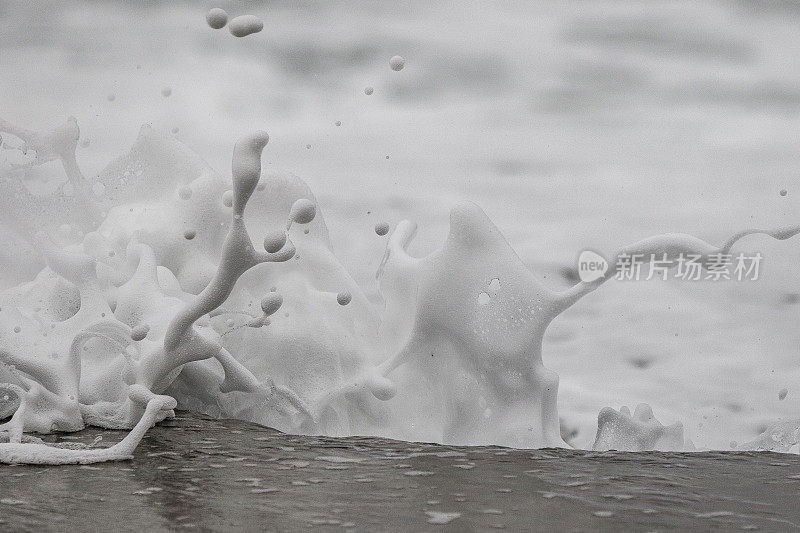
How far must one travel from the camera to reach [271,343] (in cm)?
244

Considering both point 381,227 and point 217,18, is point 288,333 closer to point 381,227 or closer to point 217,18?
point 381,227

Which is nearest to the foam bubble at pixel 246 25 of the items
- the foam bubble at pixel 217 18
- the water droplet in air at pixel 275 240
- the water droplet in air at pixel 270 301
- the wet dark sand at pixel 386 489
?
the foam bubble at pixel 217 18

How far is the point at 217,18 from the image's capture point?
187 centimetres

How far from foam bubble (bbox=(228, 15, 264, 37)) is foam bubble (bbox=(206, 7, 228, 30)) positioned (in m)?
0.05

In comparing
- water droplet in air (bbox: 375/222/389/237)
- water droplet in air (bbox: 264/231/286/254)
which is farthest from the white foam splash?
water droplet in air (bbox: 264/231/286/254)

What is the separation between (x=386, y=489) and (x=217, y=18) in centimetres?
97

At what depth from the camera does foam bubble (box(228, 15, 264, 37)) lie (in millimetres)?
1812

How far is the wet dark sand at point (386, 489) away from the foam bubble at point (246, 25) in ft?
2.66

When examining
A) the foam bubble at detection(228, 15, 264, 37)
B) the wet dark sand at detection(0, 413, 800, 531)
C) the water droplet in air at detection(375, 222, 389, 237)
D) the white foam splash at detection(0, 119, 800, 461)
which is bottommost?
the wet dark sand at detection(0, 413, 800, 531)

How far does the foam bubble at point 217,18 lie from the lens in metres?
1.86

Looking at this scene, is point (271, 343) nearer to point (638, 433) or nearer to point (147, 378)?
point (147, 378)

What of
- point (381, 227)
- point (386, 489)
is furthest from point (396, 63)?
point (386, 489)

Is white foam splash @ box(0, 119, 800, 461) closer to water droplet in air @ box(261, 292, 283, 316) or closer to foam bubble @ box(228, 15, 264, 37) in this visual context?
water droplet in air @ box(261, 292, 283, 316)

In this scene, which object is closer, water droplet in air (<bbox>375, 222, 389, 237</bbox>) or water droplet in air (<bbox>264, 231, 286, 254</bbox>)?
water droplet in air (<bbox>264, 231, 286, 254</bbox>)
